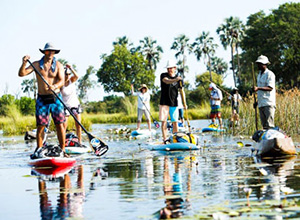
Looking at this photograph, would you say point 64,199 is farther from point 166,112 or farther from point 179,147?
point 166,112

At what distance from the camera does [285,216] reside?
5047 millimetres

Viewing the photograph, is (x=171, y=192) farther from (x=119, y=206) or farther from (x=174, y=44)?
(x=174, y=44)

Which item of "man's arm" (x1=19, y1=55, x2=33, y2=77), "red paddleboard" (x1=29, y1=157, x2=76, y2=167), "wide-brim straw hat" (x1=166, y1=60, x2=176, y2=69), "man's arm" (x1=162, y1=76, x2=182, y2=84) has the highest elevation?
"wide-brim straw hat" (x1=166, y1=60, x2=176, y2=69)

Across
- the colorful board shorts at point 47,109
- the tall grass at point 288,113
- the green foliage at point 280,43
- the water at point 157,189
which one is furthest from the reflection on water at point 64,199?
the green foliage at point 280,43

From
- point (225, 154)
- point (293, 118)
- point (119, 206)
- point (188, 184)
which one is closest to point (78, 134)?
point (225, 154)

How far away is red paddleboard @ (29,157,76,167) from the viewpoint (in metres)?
10.7

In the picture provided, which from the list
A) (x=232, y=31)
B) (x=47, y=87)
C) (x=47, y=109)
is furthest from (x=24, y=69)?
(x=232, y=31)

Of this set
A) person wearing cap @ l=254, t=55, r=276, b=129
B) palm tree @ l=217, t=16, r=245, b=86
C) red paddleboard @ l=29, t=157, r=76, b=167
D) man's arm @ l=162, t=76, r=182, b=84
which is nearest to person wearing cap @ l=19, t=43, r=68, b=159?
red paddleboard @ l=29, t=157, r=76, b=167

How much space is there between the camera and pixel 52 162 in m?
10.7

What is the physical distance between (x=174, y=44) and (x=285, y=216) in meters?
89.9

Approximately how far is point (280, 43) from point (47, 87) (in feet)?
157

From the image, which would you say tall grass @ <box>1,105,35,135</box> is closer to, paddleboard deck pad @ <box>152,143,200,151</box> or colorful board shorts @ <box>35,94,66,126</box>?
paddleboard deck pad @ <box>152,143,200,151</box>

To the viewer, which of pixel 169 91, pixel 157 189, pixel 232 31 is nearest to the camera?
pixel 157 189

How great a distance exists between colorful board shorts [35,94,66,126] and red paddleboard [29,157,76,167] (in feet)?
2.28
